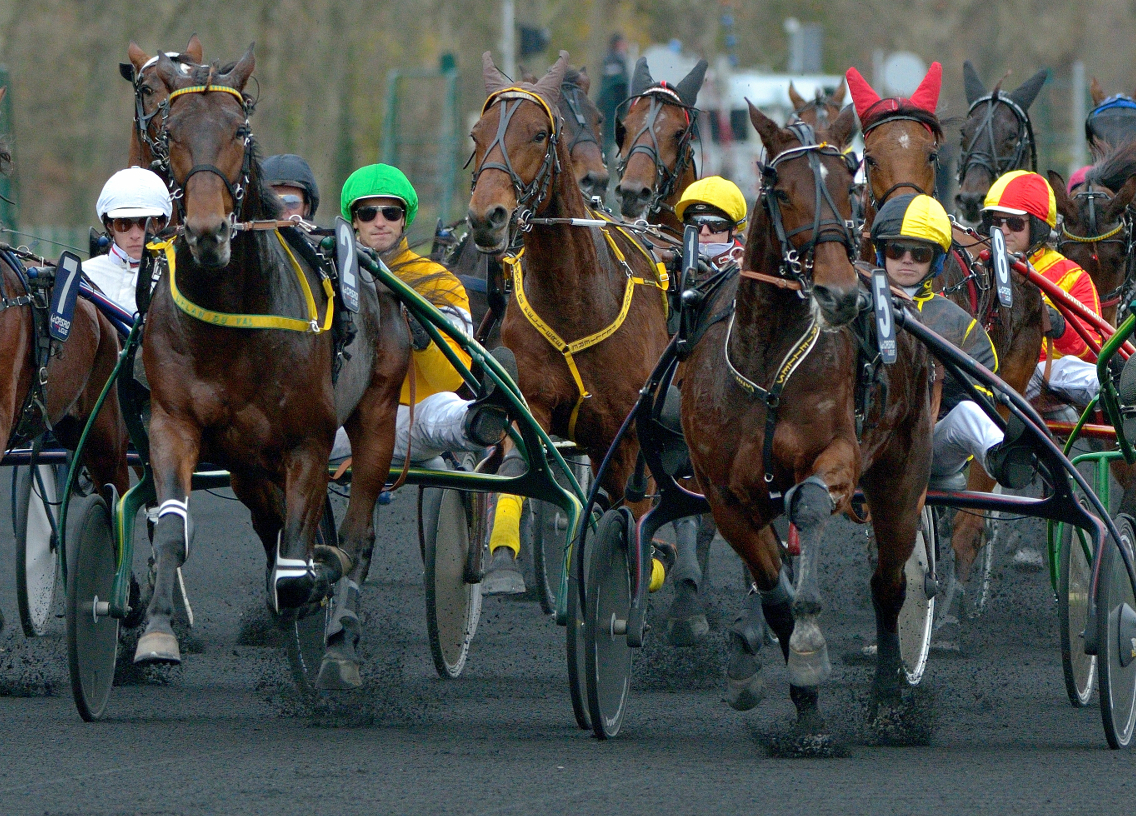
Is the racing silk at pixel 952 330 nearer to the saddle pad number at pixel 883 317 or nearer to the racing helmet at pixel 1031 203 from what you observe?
the saddle pad number at pixel 883 317

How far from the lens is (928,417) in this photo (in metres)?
6.53

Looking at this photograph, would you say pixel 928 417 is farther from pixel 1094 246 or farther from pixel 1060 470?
pixel 1094 246

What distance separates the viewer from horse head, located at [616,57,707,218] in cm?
905

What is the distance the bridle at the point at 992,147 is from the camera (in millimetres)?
9820

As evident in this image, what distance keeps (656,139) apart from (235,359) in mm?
3591

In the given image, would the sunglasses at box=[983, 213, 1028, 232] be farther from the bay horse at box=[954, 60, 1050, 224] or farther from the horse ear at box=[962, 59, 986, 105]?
the horse ear at box=[962, 59, 986, 105]

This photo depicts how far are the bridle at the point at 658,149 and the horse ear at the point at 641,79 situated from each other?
11 centimetres

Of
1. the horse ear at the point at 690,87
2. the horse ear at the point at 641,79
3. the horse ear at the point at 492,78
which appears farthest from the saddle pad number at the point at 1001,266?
the horse ear at the point at 641,79

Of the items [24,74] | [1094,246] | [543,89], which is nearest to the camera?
[543,89]

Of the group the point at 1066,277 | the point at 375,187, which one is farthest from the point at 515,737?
the point at 1066,277

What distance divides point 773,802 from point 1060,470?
6.08ft

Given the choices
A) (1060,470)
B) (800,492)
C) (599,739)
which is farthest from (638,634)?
(1060,470)

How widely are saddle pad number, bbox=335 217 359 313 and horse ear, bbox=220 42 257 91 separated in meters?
0.57

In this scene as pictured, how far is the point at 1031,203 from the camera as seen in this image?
8.56 metres
